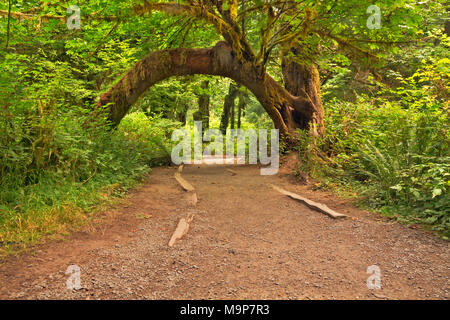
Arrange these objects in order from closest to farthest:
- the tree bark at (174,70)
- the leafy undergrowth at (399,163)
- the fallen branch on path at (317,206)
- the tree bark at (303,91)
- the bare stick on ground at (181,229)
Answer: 1. the bare stick on ground at (181,229)
2. the leafy undergrowth at (399,163)
3. the fallen branch on path at (317,206)
4. the tree bark at (174,70)
5. the tree bark at (303,91)

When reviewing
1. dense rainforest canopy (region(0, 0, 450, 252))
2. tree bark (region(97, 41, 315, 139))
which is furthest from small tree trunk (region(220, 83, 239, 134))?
tree bark (region(97, 41, 315, 139))

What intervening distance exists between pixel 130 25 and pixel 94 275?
957 centimetres

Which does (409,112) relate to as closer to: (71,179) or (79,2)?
(71,179)

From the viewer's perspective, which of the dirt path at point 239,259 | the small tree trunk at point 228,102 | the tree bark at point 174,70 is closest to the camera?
the dirt path at point 239,259

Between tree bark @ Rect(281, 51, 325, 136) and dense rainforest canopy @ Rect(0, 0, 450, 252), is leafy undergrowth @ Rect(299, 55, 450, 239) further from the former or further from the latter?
tree bark @ Rect(281, 51, 325, 136)

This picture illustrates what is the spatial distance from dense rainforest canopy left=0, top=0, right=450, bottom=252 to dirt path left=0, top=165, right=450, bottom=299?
25.8 inches

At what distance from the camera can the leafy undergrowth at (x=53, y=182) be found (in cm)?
401

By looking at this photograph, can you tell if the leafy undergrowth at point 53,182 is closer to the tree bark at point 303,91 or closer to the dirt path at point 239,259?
the dirt path at point 239,259

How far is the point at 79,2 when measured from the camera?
9.26 metres

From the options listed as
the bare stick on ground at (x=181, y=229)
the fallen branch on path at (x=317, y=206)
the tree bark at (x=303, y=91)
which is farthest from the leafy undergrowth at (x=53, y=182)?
the tree bark at (x=303, y=91)

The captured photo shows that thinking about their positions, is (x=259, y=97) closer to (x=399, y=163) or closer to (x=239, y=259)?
(x=399, y=163)

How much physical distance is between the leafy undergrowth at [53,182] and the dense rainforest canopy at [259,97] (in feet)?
0.08

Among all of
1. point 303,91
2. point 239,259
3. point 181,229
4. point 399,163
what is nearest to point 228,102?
point 303,91

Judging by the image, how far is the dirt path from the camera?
2.81 metres
